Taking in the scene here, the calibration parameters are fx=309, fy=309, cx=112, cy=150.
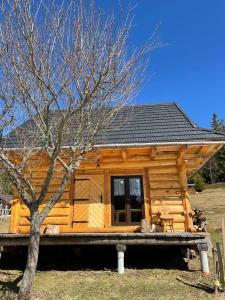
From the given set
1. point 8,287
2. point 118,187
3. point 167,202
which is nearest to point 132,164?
point 118,187

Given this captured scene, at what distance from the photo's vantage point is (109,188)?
402 inches

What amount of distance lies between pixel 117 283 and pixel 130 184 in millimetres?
3758

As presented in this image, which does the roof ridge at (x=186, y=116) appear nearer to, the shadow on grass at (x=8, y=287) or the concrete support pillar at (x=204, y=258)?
the concrete support pillar at (x=204, y=258)

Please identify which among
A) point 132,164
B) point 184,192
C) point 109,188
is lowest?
point 184,192

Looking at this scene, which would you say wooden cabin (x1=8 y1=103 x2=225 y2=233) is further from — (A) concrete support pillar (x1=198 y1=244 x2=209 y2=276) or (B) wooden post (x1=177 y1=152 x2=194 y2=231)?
(A) concrete support pillar (x1=198 y1=244 x2=209 y2=276)

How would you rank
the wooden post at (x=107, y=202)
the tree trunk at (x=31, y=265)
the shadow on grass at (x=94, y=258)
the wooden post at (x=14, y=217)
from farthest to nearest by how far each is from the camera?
the wooden post at (x=14, y=217), the wooden post at (x=107, y=202), the shadow on grass at (x=94, y=258), the tree trunk at (x=31, y=265)

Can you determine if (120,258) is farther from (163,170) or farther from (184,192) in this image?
(163,170)

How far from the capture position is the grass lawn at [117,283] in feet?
20.7

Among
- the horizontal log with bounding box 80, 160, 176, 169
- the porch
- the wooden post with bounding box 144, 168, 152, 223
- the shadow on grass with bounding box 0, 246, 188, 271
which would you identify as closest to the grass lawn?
the shadow on grass with bounding box 0, 246, 188, 271

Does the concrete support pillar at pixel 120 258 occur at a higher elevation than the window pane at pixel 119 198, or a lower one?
lower

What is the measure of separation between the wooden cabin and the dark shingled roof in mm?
31

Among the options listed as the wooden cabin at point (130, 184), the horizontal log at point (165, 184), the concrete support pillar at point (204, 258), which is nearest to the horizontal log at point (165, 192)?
the wooden cabin at point (130, 184)

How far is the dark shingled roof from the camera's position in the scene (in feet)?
31.3

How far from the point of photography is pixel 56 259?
9586 mm
